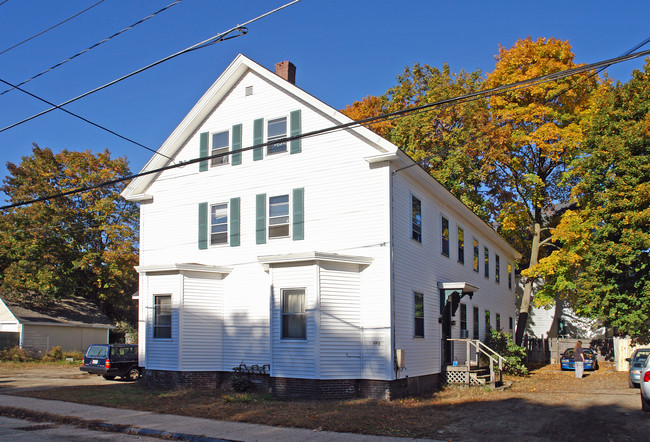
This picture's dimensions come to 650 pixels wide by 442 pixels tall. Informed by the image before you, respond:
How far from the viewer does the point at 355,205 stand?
18641mm

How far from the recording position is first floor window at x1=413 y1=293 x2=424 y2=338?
65.0 feet

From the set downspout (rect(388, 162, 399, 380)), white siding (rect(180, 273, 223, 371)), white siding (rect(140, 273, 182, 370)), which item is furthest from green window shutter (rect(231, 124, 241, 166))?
downspout (rect(388, 162, 399, 380))

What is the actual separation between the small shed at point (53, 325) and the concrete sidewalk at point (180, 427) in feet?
83.9

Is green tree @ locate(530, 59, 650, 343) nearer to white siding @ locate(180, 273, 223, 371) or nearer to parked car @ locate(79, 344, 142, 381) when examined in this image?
white siding @ locate(180, 273, 223, 371)

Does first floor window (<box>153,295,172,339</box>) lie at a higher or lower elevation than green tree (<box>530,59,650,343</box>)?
lower

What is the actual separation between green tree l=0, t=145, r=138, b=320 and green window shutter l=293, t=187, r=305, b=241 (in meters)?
27.2

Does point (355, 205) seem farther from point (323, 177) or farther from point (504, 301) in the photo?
point (504, 301)

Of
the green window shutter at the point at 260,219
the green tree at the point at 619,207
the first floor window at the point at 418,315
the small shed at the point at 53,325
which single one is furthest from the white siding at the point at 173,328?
the small shed at the point at 53,325

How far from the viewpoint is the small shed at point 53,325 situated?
39438 millimetres

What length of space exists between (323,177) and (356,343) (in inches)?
216

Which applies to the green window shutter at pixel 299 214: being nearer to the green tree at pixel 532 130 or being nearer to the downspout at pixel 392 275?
the downspout at pixel 392 275

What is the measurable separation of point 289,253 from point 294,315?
2.05 metres

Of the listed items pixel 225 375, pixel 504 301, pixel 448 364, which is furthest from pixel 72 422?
pixel 504 301

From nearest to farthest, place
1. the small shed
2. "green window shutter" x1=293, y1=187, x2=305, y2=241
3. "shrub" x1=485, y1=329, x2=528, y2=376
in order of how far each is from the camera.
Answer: "green window shutter" x1=293, y1=187, x2=305, y2=241
"shrub" x1=485, y1=329, x2=528, y2=376
the small shed
